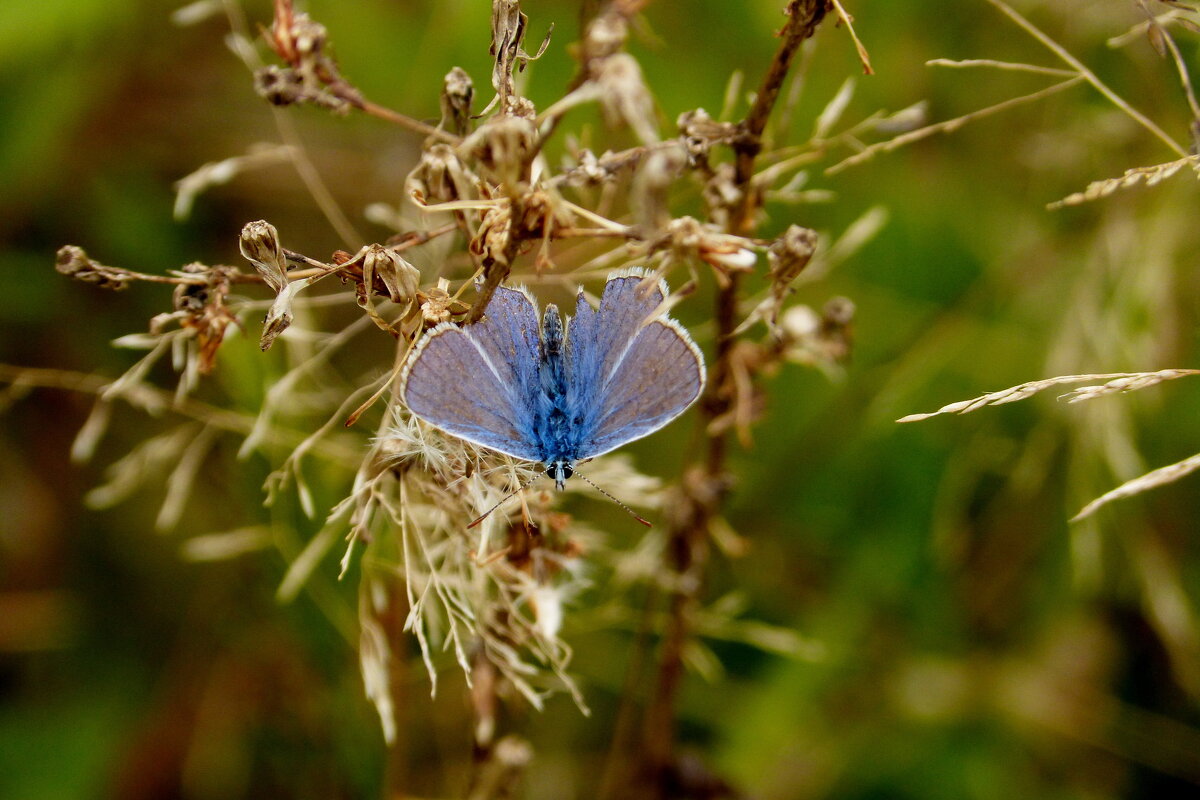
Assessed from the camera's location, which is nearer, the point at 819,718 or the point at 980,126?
the point at 819,718

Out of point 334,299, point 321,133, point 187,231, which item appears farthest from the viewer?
point 321,133

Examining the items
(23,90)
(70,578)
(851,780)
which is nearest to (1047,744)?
(851,780)

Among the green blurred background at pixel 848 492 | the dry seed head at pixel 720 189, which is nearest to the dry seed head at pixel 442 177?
the dry seed head at pixel 720 189

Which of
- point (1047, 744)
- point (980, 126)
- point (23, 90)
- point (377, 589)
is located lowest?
point (1047, 744)

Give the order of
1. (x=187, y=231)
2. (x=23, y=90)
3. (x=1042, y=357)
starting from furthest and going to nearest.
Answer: (x=187, y=231) → (x=23, y=90) → (x=1042, y=357)

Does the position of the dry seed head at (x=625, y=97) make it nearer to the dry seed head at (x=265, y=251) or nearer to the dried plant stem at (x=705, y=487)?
the dried plant stem at (x=705, y=487)

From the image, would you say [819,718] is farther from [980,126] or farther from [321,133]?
[321,133]

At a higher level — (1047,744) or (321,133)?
(321,133)

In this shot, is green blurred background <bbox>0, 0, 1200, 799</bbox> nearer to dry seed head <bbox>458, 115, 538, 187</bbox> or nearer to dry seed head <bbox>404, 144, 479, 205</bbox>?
dry seed head <bbox>404, 144, 479, 205</bbox>

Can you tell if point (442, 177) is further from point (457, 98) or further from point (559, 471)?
point (559, 471)
